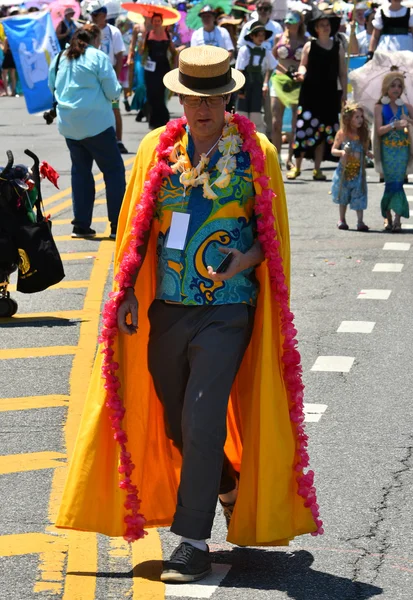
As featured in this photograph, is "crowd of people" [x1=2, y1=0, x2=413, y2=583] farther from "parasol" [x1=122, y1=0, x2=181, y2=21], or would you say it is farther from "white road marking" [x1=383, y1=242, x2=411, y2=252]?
"parasol" [x1=122, y1=0, x2=181, y2=21]

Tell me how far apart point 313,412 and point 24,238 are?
10.0 feet

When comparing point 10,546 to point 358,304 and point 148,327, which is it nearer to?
point 148,327

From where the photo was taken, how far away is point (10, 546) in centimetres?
571

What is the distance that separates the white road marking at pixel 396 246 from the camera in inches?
520

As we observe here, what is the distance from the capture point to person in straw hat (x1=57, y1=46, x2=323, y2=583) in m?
5.32

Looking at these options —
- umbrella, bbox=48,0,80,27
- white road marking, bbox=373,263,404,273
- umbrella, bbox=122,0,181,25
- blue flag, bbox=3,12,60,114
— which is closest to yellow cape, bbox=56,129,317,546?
white road marking, bbox=373,263,404,273

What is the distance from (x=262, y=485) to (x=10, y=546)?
3.59 ft

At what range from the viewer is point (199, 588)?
528cm

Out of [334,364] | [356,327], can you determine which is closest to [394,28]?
[356,327]

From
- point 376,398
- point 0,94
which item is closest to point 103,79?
point 376,398

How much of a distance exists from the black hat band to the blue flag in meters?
13.4

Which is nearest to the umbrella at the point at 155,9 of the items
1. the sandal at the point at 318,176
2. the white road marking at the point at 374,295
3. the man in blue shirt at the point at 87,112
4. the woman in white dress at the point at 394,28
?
the woman in white dress at the point at 394,28

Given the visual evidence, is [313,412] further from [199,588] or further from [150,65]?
[150,65]

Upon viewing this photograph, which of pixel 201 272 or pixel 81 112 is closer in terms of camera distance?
pixel 201 272
